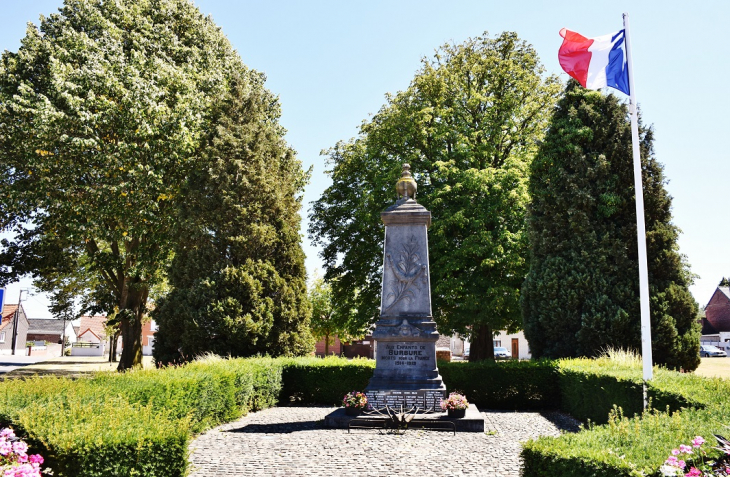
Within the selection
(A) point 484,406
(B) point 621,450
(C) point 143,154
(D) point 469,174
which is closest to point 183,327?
(C) point 143,154

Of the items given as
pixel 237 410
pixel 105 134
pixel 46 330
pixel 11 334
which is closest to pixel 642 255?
pixel 237 410

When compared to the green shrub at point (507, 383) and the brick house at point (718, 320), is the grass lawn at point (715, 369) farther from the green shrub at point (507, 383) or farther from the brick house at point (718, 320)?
the brick house at point (718, 320)

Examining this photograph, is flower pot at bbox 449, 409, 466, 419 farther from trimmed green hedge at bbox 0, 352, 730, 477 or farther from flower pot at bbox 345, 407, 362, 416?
trimmed green hedge at bbox 0, 352, 730, 477

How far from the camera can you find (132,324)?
23750mm

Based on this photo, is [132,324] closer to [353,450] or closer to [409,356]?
[409,356]

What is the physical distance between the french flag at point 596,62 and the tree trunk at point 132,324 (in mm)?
17871

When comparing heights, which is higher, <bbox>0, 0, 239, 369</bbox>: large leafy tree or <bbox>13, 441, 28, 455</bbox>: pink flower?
<bbox>0, 0, 239, 369</bbox>: large leafy tree

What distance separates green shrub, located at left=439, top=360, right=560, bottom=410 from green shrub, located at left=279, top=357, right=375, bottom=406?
2.49 m

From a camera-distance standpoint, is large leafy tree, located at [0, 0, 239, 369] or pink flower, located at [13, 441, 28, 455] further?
large leafy tree, located at [0, 0, 239, 369]

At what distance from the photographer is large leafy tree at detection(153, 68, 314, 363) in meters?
18.1

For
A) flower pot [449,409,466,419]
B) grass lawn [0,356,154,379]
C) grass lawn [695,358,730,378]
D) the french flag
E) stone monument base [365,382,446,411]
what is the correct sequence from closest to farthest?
1. flower pot [449,409,466,419]
2. the french flag
3. stone monument base [365,382,446,411]
4. grass lawn [695,358,730,378]
5. grass lawn [0,356,154,379]

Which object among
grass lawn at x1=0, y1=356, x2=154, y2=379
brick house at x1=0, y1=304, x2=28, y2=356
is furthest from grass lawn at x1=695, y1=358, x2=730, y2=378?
brick house at x1=0, y1=304, x2=28, y2=356

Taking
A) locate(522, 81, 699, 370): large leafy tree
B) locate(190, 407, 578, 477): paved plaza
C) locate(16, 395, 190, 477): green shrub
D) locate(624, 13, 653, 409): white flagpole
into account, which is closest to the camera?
locate(16, 395, 190, 477): green shrub

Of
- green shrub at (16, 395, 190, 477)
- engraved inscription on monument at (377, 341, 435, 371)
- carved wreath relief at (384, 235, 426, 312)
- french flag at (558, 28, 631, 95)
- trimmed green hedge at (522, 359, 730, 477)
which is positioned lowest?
green shrub at (16, 395, 190, 477)
